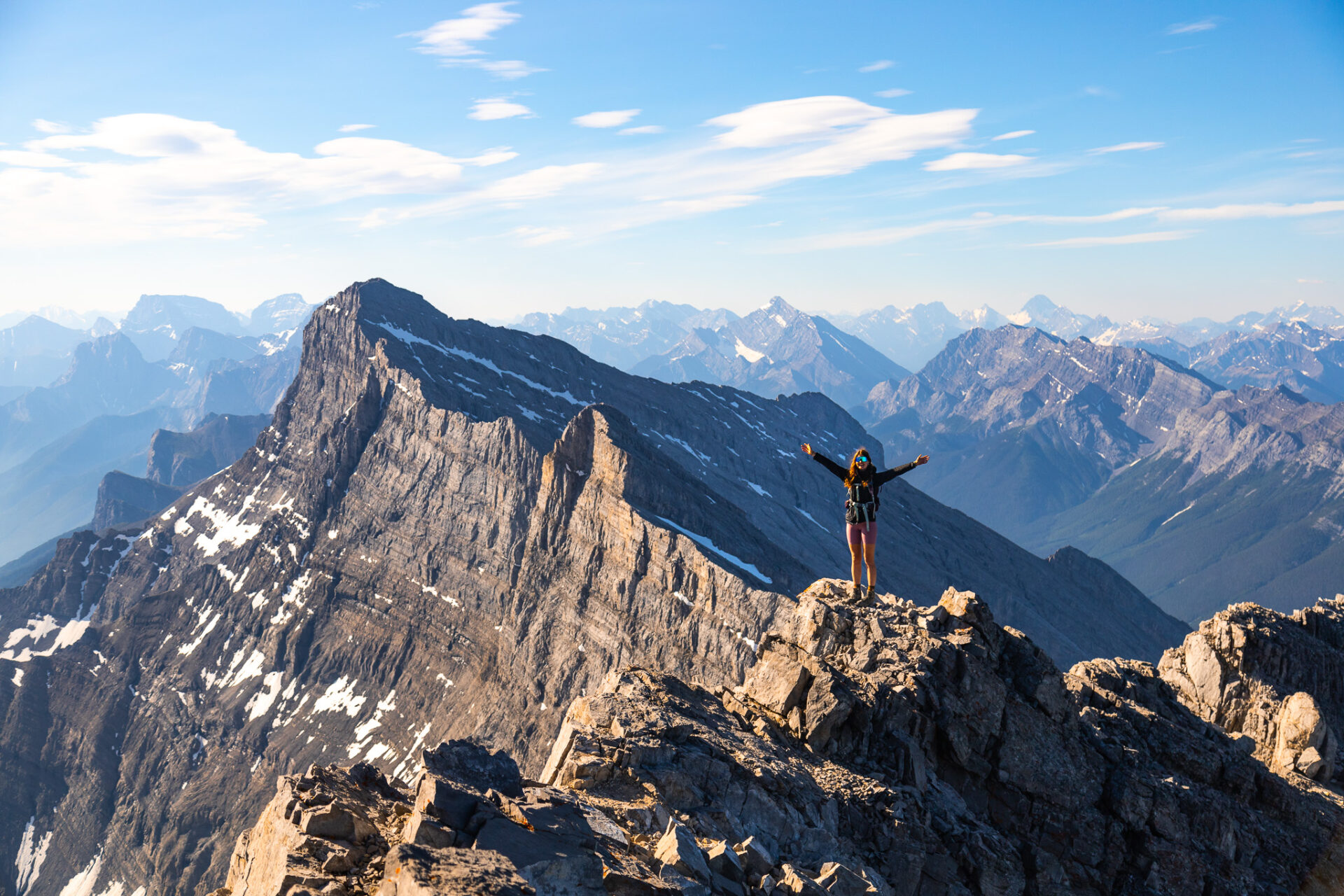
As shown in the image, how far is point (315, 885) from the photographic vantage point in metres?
16.2

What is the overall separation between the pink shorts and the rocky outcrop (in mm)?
22712

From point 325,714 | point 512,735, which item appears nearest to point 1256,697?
point 512,735

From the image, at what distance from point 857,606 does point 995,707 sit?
5669mm

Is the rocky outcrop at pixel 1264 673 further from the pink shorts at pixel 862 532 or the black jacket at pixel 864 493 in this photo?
the black jacket at pixel 864 493

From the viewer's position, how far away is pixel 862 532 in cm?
2817

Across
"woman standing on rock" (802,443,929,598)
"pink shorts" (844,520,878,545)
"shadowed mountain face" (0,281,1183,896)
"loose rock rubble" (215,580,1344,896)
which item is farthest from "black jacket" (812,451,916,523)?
"shadowed mountain face" (0,281,1183,896)

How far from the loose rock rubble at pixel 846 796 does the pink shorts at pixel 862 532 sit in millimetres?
2776

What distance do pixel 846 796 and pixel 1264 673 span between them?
32.8 meters

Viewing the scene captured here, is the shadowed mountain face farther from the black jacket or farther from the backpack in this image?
the black jacket

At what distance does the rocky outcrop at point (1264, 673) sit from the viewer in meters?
38.2

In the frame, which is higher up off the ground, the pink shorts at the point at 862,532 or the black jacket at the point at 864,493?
the black jacket at the point at 864,493

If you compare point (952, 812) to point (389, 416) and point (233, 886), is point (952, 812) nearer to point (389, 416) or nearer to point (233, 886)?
point (233, 886)

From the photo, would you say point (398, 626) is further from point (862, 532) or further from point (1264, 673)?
point (862, 532)

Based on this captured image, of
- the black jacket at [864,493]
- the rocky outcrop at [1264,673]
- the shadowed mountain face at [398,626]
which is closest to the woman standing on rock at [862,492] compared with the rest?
the black jacket at [864,493]
